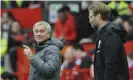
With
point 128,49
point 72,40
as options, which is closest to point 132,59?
point 128,49

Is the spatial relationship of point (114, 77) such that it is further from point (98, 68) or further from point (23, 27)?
point (23, 27)

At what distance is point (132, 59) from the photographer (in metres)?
12.3

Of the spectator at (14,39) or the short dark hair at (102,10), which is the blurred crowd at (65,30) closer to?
the spectator at (14,39)

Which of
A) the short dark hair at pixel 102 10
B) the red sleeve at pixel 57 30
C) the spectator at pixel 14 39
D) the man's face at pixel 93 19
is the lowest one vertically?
the spectator at pixel 14 39

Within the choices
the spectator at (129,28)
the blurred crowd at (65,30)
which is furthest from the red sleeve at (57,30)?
the spectator at (129,28)

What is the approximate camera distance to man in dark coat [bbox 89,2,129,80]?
7309 mm

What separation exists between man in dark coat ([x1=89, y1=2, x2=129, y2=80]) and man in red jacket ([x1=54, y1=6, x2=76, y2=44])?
799 cm

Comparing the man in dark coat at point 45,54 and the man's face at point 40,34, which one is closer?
the man in dark coat at point 45,54

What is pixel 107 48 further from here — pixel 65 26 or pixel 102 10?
pixel 65 26

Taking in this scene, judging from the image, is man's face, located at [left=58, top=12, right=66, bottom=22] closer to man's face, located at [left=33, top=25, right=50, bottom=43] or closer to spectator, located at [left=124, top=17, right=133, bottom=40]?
spectator, located at [left=124, top=17, right=133, bottom=40]

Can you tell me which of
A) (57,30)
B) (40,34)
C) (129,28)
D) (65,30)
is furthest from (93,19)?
(57,30)

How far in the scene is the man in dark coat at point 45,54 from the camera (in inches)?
296

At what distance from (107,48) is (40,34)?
3.04 ft

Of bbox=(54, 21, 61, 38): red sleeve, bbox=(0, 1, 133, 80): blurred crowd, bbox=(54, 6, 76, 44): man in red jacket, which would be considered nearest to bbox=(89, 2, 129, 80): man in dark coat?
bbox=(0, 1, 133, 80): blurred crowd
